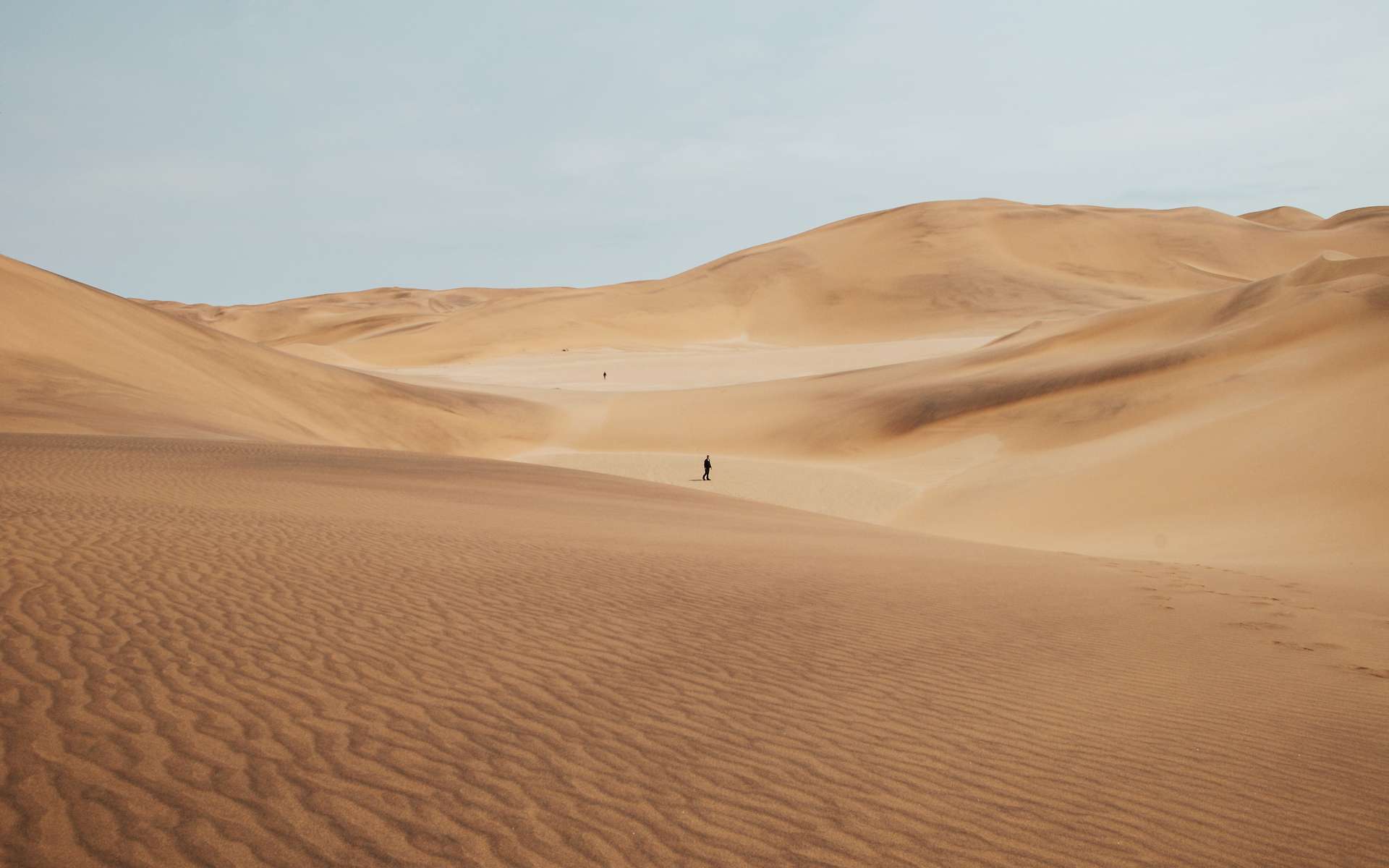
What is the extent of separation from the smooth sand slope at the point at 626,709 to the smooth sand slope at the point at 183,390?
15.1 m

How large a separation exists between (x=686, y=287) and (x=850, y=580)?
3773 inches

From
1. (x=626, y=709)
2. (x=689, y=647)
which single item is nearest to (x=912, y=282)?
(x=689, y=647)

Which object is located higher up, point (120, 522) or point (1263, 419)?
point (1263, 419)

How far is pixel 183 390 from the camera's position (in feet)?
98.4

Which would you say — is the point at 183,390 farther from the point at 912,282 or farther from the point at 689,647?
the point at 912,282

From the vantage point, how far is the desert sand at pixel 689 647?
447 cm

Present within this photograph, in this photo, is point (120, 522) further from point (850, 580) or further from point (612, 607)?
point (850, 580)

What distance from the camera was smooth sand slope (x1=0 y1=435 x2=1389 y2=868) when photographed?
170 inches

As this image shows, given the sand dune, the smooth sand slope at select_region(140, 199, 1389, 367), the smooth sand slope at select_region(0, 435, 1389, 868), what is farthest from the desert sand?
the smooth sand slope at select_region(140, 199, 1389, 367)

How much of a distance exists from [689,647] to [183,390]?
26.9 meters

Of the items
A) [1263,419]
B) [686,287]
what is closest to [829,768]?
[1263,419]

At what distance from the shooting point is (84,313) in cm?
3203

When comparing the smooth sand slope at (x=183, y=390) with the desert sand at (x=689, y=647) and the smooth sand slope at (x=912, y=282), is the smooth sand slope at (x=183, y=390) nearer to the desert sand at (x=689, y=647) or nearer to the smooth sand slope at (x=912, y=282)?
the desert sand at (x=689, y=647)


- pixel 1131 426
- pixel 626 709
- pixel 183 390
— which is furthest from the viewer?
pixel 183 390
